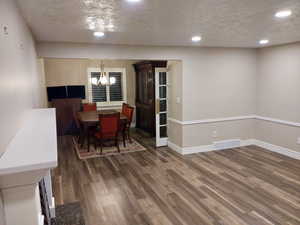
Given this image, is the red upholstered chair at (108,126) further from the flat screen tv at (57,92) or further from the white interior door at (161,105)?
the flat screen tv at (57,92)

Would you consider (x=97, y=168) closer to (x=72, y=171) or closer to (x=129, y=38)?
(x=72, y=171)

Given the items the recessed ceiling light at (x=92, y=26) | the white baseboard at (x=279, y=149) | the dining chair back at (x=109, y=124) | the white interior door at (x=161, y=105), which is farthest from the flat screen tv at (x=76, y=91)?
the white baseboard at (x=279, y=149)

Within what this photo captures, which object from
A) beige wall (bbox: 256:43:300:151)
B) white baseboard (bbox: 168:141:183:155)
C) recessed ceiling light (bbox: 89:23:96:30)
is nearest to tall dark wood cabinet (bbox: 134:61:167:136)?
white baseboard (bbox: 168:141:183:155)

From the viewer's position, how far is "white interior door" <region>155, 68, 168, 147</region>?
224 inches

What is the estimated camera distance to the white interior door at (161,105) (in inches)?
224

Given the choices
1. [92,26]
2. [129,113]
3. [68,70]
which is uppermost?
[92,26]

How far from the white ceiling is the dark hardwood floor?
2116mm

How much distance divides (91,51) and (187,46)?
2.03 metres

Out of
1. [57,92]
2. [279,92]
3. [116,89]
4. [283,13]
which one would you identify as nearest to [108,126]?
[57,92]

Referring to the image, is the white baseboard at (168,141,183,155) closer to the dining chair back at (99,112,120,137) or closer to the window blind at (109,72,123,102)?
the dining chair back at (99,112,120,137)

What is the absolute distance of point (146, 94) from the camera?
750 cm

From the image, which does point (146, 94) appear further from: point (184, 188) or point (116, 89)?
point (184, 188)

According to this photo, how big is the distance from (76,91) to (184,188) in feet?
17.1

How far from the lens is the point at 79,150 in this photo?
589cm
